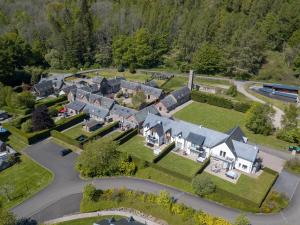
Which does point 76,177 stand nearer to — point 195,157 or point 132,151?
point 132,151

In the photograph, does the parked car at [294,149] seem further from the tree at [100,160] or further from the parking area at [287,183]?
the tree at [100,160]

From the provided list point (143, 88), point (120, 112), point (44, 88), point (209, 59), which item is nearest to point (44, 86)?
point (44, 88)

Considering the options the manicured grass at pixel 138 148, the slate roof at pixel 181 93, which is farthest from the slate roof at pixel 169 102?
the manicured grass at pixel 138 148

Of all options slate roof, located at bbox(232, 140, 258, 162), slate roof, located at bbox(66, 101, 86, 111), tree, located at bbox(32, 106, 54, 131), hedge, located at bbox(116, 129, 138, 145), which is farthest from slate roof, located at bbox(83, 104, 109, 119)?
slate roof, located at bbox(232, 140, 258, 162)

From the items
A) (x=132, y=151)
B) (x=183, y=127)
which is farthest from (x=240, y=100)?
(x=132, y=151)

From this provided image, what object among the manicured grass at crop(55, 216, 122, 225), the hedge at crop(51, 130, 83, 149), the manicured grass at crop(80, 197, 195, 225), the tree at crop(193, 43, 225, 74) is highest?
the tree at crop(193, 43, 225, 74)

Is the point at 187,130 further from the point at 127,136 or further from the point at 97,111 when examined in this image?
the point at 97,111

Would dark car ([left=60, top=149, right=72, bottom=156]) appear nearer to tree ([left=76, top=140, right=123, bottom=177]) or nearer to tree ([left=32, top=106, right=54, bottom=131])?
tree ([left=76, top=140, right=123, bottom=177])
